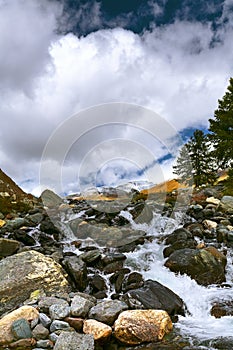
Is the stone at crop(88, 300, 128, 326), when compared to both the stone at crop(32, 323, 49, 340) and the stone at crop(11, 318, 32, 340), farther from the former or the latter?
the stone at crop(11, 318, 32, 340)

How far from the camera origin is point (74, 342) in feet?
18.4

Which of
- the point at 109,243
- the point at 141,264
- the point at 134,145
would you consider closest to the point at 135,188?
the point at 134,145

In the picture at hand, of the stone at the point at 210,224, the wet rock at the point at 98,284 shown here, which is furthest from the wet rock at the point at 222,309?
the stone at the point at 210,224

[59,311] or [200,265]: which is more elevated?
[200,265]

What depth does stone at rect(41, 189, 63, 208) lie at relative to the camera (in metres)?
27.8

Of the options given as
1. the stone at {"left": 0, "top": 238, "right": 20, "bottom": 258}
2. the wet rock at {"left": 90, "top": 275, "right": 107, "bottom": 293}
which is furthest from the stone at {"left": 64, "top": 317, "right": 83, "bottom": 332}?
the stone at {"left": 0, "top": 238, "right": 20, "bottom": 258}

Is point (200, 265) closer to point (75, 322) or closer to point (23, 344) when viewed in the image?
point (75, 322)

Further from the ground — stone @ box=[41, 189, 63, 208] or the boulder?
stone @ box=[41, 189, 63, 208]

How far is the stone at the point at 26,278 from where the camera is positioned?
789 centimetres

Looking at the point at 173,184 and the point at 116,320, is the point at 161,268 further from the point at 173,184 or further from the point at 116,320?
the point at 173,184

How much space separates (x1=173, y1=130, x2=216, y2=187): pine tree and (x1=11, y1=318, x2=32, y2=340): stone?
32264mm

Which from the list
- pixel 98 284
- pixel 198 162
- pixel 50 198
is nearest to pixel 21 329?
pixel 98 284

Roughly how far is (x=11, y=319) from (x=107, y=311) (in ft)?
7.46

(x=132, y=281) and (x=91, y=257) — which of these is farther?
(x=91, y=257)
